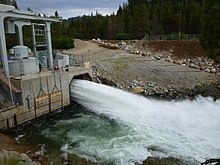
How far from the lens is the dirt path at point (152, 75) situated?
19623mm

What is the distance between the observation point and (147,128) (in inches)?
447

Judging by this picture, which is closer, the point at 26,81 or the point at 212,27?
the point at 212,27

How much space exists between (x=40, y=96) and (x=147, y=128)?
6090 mm

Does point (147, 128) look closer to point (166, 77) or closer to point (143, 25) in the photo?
point (166, 77)

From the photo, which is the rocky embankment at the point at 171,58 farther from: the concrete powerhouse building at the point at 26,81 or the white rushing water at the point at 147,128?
the concrete powerhouse building at the point at 26,81

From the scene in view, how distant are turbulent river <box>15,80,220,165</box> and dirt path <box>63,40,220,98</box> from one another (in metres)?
3.54

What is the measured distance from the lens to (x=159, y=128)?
11352 millimetres

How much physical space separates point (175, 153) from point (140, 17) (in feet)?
129

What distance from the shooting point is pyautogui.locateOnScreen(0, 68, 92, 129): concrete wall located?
1135cm

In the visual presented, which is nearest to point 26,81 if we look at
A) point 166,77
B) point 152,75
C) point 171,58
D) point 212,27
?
point 212,27

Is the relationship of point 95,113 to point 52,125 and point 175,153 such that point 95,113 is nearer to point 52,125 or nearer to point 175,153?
point 52,125

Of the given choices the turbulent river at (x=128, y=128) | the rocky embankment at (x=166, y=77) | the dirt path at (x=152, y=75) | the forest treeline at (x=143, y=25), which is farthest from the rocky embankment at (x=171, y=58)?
the forest treeline at (x=143, y=25)

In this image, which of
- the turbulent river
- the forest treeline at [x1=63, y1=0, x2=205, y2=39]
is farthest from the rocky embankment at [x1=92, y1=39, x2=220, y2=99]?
the forest treeline at [x1=63, y1=0, x2=205, y2=39]

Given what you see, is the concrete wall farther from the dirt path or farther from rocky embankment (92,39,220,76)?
rocky embankment (92,39,220,76)
